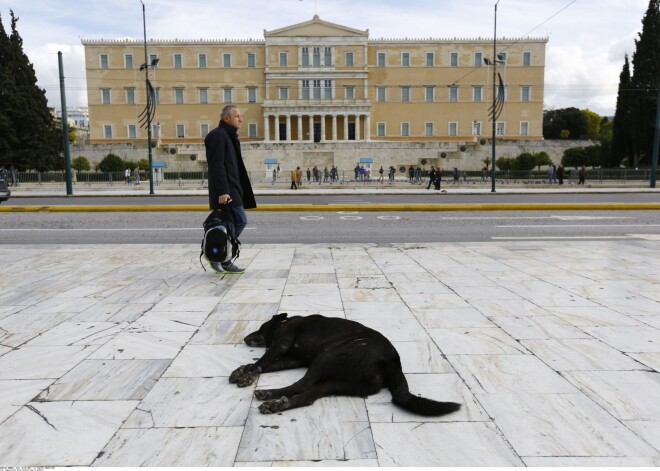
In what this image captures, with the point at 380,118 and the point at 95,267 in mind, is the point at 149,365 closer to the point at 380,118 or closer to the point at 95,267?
the point at 95,267

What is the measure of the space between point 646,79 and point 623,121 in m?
3.66

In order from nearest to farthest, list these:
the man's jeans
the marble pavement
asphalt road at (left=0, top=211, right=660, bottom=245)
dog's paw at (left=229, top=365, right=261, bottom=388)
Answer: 1. the marble pavement
2. dog's paw at (left=229, top=365, right=261, bottom=388)
3. the man's jeans
4. asphalt road at (left=0, top=211, right=660, bottom=245)

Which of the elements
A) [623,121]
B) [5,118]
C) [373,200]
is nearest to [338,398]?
[373,200]

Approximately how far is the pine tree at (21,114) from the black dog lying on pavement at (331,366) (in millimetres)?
46077

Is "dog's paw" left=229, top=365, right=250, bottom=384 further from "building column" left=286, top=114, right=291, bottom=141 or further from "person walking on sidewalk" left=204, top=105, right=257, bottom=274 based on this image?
"building column" left=286, top=114, right=291, bottom=141

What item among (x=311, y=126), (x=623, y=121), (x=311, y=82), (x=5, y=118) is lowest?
(x=623, y=121)

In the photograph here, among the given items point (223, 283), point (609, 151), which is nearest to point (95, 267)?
point (223, 283)

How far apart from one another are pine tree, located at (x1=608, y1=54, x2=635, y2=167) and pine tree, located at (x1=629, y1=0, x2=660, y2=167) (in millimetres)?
439

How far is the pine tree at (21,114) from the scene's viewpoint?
1663 inches

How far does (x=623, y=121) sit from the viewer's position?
1794 inches

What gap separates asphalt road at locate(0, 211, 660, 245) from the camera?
400 inches

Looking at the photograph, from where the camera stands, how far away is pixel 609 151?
48.9 m

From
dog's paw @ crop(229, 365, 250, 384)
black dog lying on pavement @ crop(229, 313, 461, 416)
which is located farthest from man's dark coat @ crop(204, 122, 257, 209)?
dog's paw @ crop(229, 365, 250, 384)

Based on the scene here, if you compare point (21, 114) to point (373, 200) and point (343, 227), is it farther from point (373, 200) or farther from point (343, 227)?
point (343, 227)
